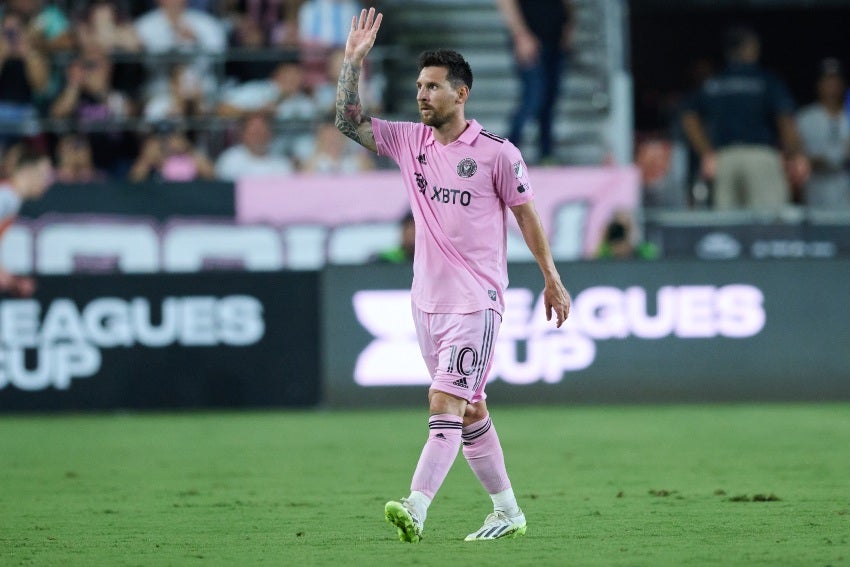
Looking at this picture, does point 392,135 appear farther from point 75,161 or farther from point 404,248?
point 75,161

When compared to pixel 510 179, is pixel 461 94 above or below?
above

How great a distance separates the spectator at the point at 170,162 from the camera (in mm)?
16406

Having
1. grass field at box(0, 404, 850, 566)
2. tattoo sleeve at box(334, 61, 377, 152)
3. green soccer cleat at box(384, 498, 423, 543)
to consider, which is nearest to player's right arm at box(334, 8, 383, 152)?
tattoo sleeve at box(334, 61, 377, 152)

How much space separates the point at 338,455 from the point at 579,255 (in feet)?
19.5

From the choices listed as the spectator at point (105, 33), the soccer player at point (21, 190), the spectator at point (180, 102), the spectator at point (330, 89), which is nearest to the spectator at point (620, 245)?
the spectator at point (330, 89)

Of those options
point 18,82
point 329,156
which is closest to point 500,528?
point 329,156

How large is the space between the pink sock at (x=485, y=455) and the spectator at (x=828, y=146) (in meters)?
11.5

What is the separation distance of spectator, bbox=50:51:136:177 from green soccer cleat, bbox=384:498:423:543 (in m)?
11.1

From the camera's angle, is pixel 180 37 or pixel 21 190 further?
pixel 180 37

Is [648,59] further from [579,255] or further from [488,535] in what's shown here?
[488,535]

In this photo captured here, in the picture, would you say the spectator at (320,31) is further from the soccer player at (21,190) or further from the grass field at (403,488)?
the grass field at (403,488)

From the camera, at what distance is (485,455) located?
6840 mm

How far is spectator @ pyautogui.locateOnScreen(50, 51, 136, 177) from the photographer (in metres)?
16.6

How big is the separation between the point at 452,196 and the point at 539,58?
9.66m
